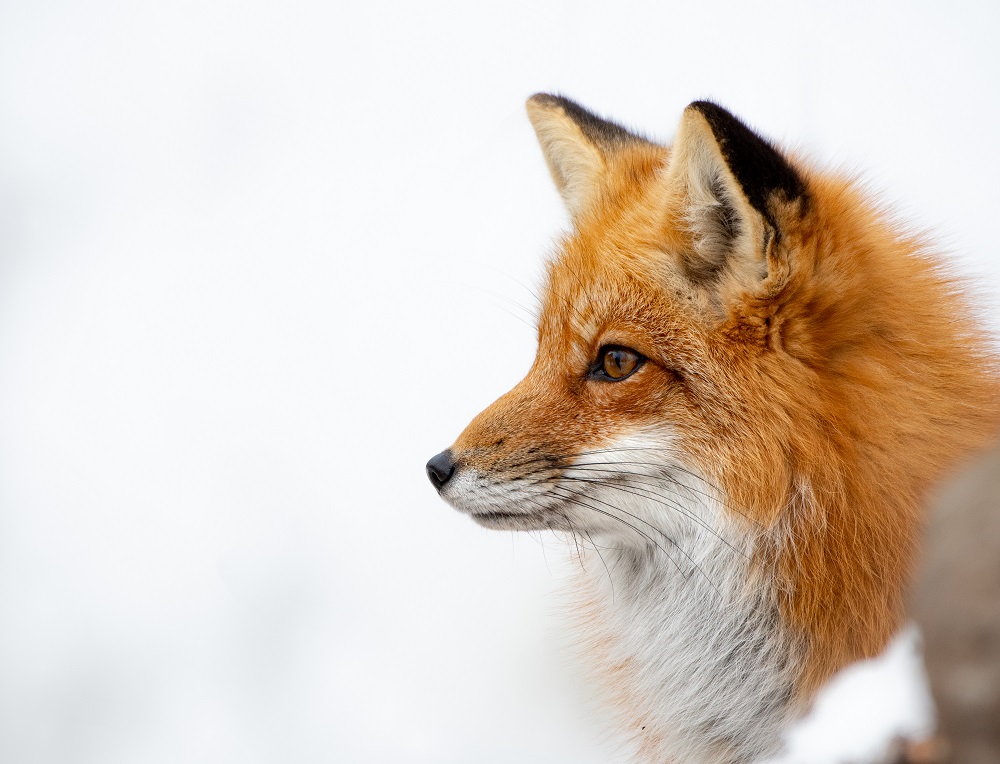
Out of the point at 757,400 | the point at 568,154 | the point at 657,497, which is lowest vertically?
the point at 657,497

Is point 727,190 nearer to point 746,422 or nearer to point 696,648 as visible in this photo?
point 746,422

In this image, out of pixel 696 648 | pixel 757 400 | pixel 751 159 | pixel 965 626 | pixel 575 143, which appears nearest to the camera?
pixel 965 626

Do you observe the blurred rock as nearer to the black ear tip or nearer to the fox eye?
the black ear tip

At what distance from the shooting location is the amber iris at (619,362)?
1.69 metres

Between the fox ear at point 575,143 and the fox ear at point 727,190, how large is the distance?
1.80 ft

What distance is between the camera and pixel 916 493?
150 centimetres

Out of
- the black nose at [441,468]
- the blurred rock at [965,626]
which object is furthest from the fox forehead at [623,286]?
the blurred rock at [965,626]

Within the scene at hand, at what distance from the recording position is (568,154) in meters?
2.36

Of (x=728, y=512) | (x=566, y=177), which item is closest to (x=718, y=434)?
(x=728, y=512)

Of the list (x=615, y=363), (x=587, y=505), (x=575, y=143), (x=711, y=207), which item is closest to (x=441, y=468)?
(x=587, y=505)

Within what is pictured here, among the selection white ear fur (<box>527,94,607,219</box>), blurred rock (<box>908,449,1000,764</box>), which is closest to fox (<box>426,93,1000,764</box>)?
white ear fur (<box>527,94,607,219</box>)

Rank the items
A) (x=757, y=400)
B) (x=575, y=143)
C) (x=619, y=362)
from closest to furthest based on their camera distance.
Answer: (x=757, y=400), (x=619, y=362), (x=575, y=143)

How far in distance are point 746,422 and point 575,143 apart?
1050 millimetres

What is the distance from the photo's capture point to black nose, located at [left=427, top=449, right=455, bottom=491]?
5.78 ft
